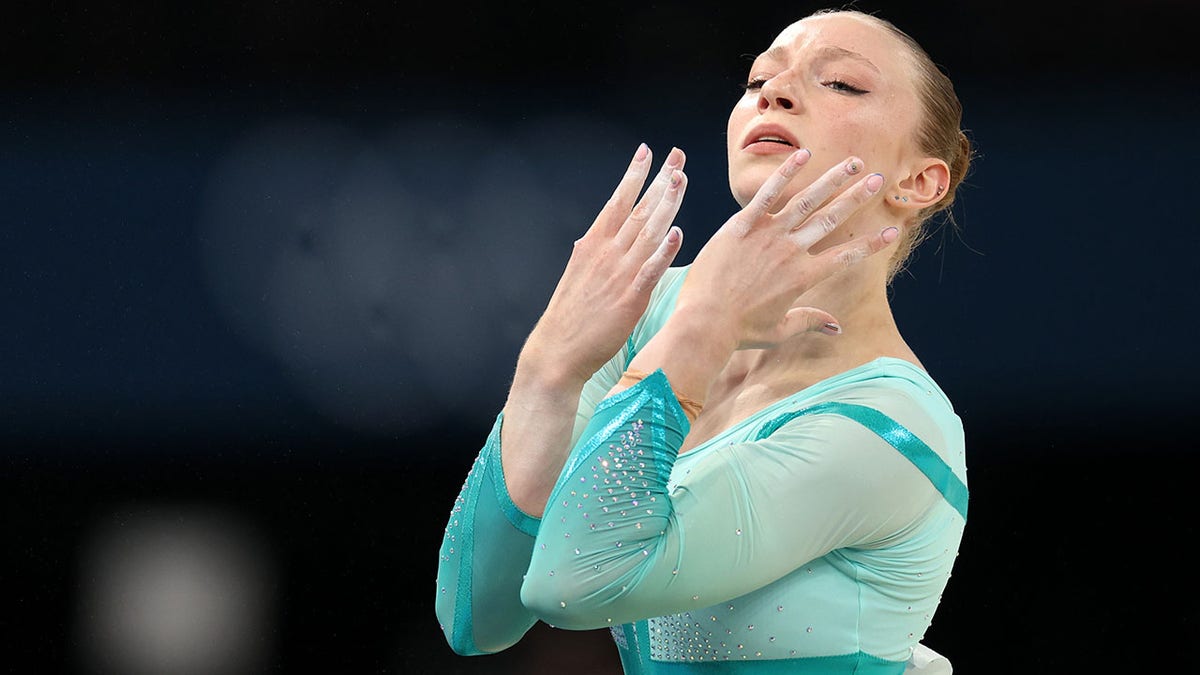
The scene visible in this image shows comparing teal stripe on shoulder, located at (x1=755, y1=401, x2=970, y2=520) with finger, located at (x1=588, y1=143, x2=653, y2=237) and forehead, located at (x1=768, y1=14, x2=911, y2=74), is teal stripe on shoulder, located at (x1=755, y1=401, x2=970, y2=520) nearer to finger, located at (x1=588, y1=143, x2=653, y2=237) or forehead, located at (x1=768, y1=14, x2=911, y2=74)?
finger, located at (x1=588, y1=143, x2=653, y2=237)

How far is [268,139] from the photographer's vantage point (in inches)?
90.6

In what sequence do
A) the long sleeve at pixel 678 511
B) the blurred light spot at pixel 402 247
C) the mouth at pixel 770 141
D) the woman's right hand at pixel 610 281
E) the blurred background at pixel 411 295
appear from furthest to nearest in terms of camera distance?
the blurred light spot at pixel 402 247 → the blurred background at pixel 411 295 → the mouth at pixel 770 141 → the woman's right hand at pixel 610 281 → the long sleeve at pixel 678 511

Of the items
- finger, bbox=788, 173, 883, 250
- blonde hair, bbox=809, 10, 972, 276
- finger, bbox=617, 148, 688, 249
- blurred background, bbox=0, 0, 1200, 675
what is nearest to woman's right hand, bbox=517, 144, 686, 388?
finger, bbox=617, 148, 688, 249

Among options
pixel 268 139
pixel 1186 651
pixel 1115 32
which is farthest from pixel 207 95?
pixel 1186 651

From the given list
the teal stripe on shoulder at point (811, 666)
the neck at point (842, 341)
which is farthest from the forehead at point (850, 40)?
the teal stripe on shoulder at point (811, 666)

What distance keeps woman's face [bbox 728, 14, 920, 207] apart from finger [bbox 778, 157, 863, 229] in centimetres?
12

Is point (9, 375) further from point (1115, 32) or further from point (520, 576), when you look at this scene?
point (1115, 32)

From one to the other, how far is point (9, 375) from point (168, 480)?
1.14 ft

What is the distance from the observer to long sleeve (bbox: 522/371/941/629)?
1050 mm

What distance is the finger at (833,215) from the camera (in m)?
1.14

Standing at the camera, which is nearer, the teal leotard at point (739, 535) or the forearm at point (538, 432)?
the teal leotard at point (739, 535)

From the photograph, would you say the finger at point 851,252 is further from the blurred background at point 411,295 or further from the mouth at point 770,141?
the blurred background at point 411,295

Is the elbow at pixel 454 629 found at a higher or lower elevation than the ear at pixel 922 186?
lower

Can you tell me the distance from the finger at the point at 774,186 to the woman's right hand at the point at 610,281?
68 mm
